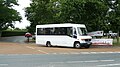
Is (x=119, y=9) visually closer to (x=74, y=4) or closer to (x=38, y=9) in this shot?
(x=74, y=4)

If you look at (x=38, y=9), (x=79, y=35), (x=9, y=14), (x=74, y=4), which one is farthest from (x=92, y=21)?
(x=9, y=14)

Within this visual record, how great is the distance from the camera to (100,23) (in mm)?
39375

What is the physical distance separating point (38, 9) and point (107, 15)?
13.7 meters

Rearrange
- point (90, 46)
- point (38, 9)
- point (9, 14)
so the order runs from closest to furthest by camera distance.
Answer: point (90, 46), point (38, 9), point (9, 14)

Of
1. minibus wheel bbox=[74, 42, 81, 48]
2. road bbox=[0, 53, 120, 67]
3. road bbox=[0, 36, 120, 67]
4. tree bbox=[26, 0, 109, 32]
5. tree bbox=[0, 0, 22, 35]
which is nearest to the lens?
road bbox=[0, 53, 120, 67]

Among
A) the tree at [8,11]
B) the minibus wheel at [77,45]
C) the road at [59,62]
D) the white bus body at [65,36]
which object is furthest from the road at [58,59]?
the tree at [8,11]

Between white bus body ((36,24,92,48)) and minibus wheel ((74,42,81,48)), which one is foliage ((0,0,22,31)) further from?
minibus wheel ((74,42,81,48))

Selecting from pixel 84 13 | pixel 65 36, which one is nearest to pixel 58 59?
pixel 65 36

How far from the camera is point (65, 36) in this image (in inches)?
1377

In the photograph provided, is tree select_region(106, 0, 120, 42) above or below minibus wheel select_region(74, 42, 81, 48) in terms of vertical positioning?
above

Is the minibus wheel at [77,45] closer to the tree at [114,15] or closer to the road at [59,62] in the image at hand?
the tree at [114,15]

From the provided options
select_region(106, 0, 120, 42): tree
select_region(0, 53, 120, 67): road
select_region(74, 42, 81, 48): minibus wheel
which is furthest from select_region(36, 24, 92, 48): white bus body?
select_region(0, 53, 120, 67): road

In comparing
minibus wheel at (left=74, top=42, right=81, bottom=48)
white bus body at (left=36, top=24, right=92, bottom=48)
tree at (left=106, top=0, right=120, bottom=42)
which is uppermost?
tree at (left=106, top=0, right=120, bottom=42)

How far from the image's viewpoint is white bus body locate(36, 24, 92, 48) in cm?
3444
